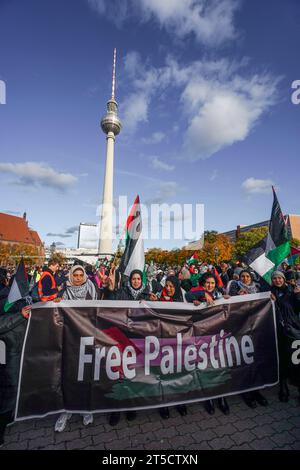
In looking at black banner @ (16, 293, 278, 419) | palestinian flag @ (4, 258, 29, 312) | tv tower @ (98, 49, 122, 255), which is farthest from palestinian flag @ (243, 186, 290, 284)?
tv tower @ (98, 49, 122, 255)

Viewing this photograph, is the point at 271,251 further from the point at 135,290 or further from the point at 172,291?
the point at 135,290

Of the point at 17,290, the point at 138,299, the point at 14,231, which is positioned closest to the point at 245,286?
the point at 138,299

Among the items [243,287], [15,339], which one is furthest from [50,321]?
[243,287]

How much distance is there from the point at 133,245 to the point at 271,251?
110 inches

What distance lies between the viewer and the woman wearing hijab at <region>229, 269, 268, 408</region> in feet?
11.9

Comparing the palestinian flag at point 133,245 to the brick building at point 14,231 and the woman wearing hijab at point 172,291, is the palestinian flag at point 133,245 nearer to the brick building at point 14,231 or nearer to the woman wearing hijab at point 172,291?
the woman wearing hijab at point 172,291

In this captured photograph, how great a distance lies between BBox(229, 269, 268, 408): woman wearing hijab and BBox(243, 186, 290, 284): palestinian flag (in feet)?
0.74

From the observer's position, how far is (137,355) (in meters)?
3.29

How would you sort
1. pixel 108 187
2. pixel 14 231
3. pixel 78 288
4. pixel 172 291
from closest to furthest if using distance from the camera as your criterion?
pixel 78 288 → pixel 172 291 → pixel 108 187 → pixel 14 231

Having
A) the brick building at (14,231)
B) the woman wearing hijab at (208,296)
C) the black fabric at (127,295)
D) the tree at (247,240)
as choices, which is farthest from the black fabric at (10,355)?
the brick building at (14,231)

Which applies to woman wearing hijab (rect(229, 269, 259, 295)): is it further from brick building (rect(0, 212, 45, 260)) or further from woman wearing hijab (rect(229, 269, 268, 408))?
brick building (rect(0, 212, 45, 260))

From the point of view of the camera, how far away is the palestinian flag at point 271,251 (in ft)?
15.4
